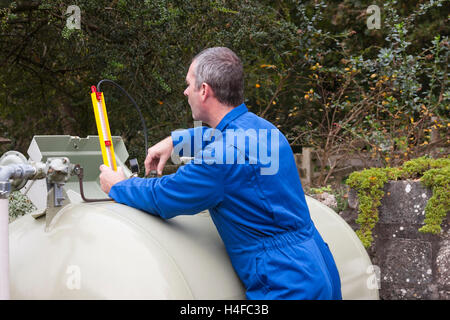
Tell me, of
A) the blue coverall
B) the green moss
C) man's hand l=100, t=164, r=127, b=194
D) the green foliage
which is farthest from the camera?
the green foliage

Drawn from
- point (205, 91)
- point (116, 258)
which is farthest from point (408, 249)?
point (116, 258)

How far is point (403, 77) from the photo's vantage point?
15.8ft

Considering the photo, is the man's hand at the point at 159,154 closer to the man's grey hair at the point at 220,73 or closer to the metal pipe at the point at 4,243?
the man's grey hair at the point at 220,73

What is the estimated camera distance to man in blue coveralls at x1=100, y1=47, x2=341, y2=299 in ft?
6.11

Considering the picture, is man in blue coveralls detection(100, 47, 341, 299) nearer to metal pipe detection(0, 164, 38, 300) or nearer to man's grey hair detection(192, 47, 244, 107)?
man's grey hair detection(192, 47, 244, 107)

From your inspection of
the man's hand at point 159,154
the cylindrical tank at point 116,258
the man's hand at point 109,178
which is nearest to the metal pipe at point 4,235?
the cylindrical tank at point 116,258

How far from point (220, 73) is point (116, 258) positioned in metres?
0.79

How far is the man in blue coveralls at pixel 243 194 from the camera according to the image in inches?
73.4

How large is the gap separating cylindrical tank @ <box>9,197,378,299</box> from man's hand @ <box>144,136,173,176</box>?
32cm

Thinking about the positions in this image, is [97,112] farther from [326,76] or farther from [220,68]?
[326,76]

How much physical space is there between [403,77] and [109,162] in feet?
11.3

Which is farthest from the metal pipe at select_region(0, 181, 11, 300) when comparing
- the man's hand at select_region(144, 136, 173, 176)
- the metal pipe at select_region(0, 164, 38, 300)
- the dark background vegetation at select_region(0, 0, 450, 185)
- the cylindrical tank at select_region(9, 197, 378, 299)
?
the dark background vegetation at select_region(0, 0, 450, 185)

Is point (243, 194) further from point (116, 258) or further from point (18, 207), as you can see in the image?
point (18, 207)

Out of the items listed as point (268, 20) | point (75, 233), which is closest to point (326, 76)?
point (268, 20)
